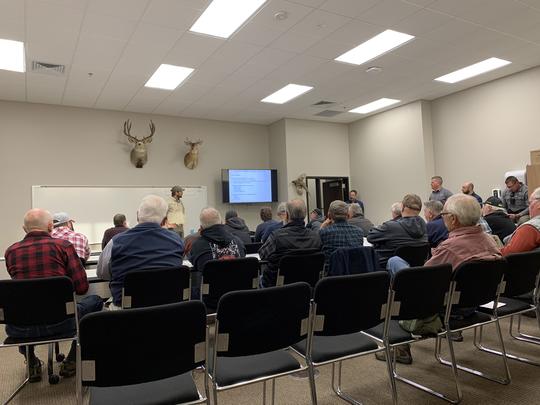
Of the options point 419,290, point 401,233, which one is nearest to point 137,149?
point 401,233

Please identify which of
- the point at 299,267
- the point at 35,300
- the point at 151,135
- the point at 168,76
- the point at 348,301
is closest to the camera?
the point at 348,301

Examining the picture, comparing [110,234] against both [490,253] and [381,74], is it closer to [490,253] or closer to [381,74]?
[490,253]

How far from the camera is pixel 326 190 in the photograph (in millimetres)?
9562

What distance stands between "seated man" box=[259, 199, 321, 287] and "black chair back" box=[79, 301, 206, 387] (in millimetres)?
1562

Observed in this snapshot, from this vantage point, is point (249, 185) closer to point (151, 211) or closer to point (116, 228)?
point (116, 228)

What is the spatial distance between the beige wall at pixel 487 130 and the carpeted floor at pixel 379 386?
15.6 ft

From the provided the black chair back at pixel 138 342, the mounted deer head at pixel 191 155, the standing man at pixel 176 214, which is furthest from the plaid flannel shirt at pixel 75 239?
the mounted deer head at pixel 191 155

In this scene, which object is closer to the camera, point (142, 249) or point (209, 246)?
point (142, 249)

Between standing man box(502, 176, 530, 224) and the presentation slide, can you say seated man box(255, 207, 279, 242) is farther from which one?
standing man box(502, 176, 530, 224)

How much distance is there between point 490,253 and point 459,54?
4309 millimetres

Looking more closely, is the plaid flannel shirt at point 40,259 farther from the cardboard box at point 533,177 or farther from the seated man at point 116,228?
the cardboard box at point 533,177

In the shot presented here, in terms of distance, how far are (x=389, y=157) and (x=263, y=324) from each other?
297 inches

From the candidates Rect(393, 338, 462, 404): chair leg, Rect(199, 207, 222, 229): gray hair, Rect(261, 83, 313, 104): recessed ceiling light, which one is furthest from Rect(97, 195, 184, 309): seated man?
Rect(261, 83, 313, 104): recessed ceiling light

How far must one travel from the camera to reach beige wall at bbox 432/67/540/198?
6492 millimetres
